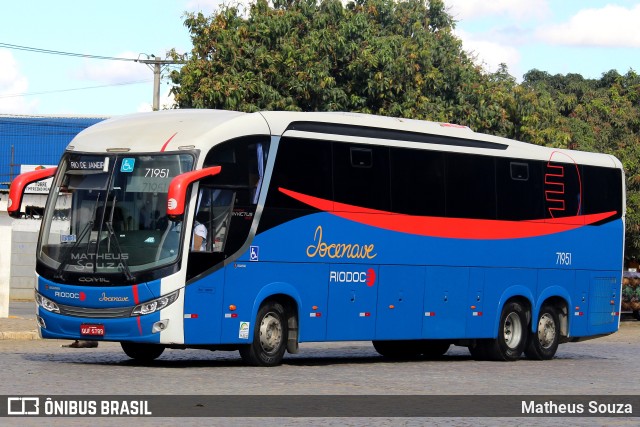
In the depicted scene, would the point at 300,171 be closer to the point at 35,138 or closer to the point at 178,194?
the point at 178,194

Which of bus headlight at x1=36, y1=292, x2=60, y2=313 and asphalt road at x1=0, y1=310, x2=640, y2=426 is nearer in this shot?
asphalt road at x1=0, y1=310, x2=640, y2=426

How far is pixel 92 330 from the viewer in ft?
59.4

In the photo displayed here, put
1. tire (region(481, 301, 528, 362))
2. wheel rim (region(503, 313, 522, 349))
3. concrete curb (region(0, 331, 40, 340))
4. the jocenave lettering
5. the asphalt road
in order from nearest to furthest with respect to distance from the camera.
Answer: the asphalt road
the jocenave lettering
tire (region(481, 301, 528, 362))
wheel rim (region(503, 313, 522, 349))
concrete curb (region(0, 331, 40, 340))

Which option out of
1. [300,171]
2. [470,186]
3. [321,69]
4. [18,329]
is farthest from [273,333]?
[321,69]

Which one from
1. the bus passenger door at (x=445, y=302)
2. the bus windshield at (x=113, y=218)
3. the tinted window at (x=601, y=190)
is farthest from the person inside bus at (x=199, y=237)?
the tinted window at (x=601, y=190)

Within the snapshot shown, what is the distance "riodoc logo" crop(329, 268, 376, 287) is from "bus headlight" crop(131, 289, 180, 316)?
10.8ft

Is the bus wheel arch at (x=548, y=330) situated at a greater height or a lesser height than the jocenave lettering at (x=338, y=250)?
lesser

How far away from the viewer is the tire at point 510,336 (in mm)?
23562

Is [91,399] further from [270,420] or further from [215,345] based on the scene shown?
[215,345]

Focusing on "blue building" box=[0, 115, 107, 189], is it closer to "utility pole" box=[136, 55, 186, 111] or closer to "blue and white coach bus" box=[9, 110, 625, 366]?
"utility pole" box=[136, 55, 186, 111]

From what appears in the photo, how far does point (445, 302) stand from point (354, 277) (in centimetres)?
231

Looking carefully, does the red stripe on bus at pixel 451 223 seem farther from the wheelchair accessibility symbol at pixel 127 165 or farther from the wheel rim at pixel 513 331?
the wheelchair accessibility symbol at pixel 127 165

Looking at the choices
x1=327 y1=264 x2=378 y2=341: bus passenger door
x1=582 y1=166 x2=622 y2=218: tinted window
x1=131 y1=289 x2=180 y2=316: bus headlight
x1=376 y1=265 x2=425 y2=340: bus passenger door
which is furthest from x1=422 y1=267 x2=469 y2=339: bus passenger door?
x1=131 y1=289 x2=180 y2=316: bus headlight

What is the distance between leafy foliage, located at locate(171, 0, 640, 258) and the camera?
34719 mm
